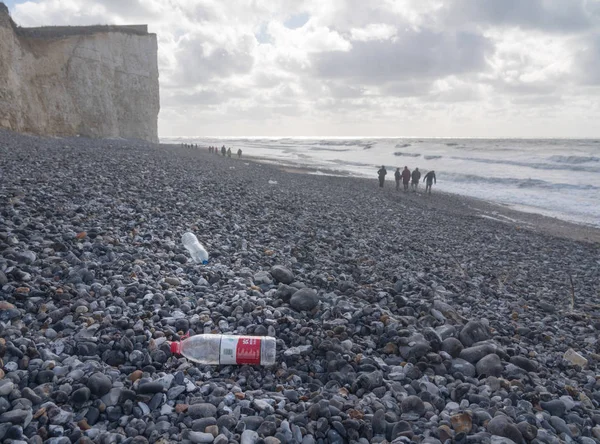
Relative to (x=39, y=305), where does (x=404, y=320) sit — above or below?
below

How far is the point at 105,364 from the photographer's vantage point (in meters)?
3.49

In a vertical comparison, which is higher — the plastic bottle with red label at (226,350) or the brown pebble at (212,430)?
the plastic bottle with red label at (226,350)

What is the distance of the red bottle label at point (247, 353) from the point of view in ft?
12.8

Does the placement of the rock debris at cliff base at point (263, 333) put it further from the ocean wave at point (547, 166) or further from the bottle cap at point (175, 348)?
the ocean wave at point (547, 166)

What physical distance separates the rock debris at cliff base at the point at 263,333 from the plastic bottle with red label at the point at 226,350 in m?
0.10

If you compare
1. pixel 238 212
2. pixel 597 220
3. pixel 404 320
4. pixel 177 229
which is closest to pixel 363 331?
pixel 404 320

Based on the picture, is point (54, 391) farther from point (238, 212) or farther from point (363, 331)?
point (238, 212)

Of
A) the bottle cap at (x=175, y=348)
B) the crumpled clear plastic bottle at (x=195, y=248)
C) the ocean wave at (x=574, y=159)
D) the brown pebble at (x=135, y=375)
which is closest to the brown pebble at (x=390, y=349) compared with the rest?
the bottle cap at (x=175, y=348)

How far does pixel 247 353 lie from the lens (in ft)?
12.9

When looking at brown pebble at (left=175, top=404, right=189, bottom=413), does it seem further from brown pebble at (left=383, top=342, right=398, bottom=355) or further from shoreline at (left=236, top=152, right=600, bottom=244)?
shoreline at (left=236, top=152, right=600, bottom=244)

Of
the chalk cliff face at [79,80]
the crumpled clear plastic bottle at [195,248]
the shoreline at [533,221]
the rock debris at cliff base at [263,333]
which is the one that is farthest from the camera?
the chalk cliff face at [79,80]

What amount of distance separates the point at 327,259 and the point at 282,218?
340 cm

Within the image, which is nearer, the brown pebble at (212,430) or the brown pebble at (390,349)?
the brown pebble at (212,430)

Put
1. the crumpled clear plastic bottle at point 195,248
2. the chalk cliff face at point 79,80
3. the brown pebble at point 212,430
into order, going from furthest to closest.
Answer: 1. the chalk cliff face at point 79,80
2. the crumpled clear plastic bottle at point 195,248
3. the brown pebble at point 212,430
